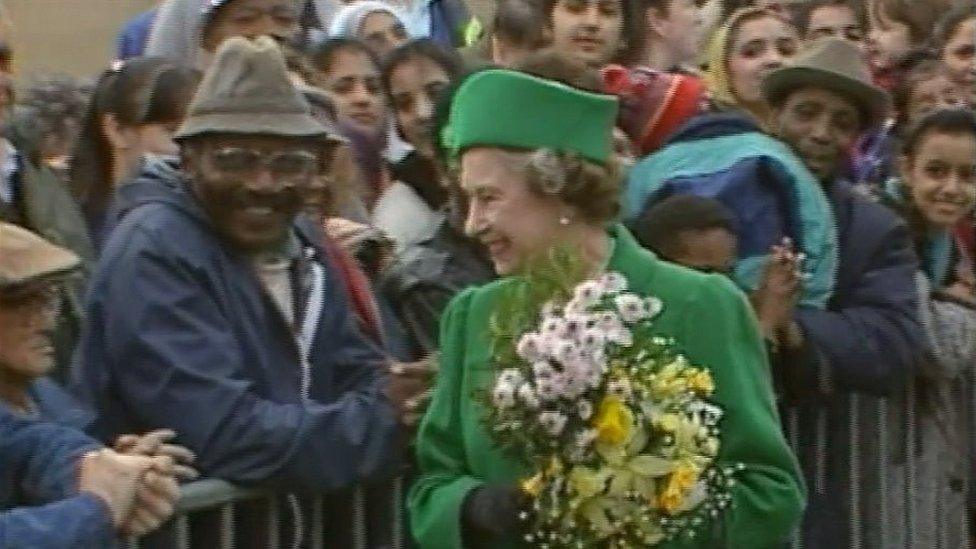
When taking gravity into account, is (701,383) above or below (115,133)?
above

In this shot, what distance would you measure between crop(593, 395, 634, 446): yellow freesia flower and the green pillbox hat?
1.64 ft

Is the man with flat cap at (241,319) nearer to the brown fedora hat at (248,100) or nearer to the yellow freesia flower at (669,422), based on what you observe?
the brown fedora hat at (248,100)

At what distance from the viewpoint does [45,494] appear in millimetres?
4191

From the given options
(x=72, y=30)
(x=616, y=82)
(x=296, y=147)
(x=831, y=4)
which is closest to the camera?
(x=296, y=147)

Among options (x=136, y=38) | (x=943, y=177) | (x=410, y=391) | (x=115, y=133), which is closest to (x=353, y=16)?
(x=136, y=38)

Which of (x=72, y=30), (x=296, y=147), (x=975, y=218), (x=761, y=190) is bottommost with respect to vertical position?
(x=72, y=30)

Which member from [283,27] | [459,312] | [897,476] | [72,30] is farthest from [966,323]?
[72,30]

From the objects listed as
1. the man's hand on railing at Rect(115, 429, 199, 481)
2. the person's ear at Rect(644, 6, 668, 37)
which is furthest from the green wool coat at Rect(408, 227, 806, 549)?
the person's ear at Rect(644, 6, 668, 37)

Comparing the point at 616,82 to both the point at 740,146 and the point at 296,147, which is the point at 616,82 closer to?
the point at 740,146

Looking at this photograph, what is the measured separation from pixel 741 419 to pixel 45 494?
126 cm

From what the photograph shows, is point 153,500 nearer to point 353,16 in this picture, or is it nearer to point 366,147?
point 366,147

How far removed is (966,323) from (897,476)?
502mm

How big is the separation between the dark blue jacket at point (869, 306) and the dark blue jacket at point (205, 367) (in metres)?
1.58

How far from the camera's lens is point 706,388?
395 cm
